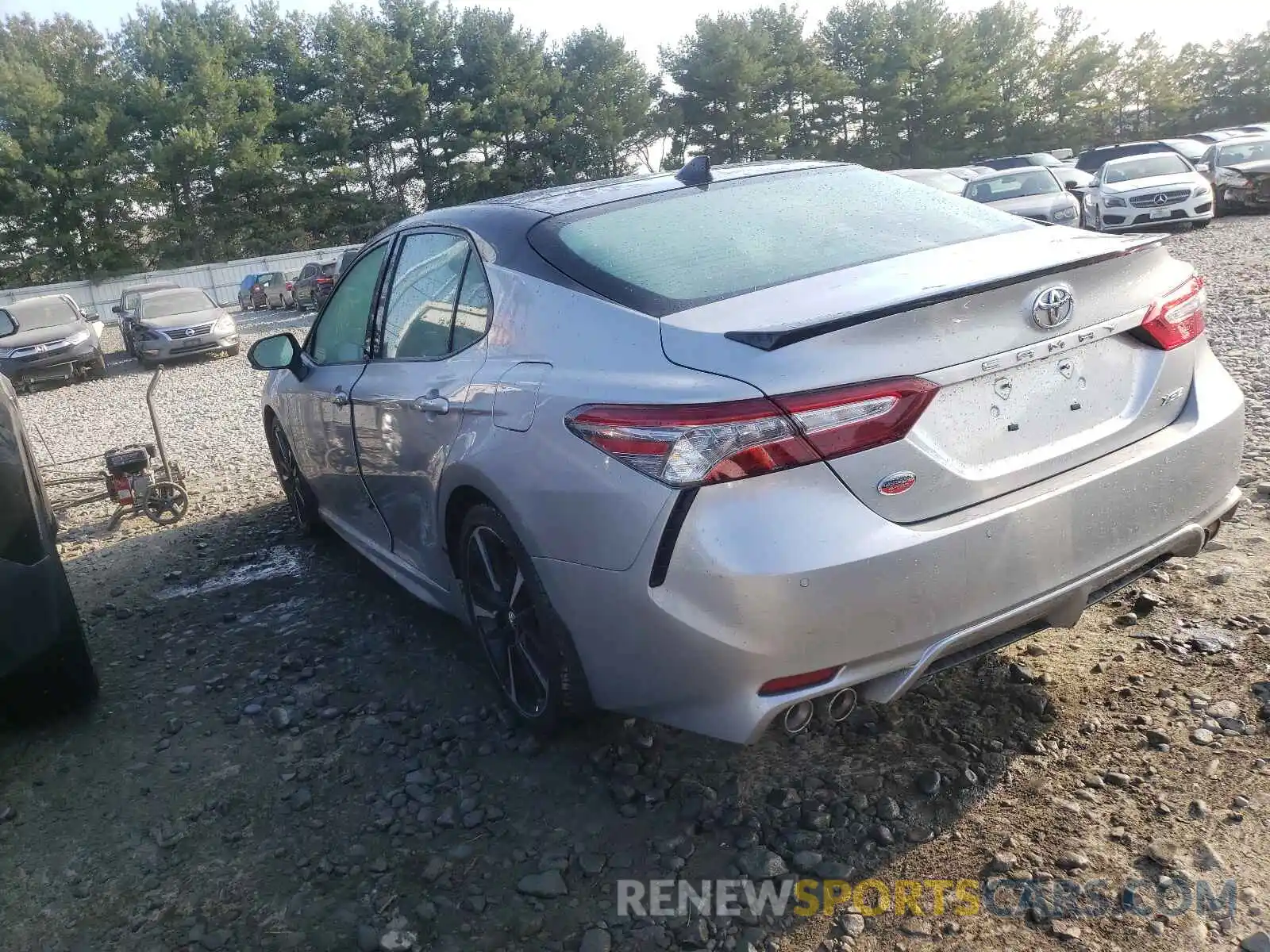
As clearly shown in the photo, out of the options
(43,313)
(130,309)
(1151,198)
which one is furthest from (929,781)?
(130,309)

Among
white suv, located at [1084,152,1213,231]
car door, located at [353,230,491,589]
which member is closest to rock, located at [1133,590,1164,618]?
car door, located at [353,230,491,589]

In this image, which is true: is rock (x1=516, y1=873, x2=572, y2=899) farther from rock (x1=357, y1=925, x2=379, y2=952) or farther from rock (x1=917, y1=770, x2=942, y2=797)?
rock (x1=917, y1=770, x2=942, y2=797)

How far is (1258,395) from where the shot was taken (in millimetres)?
6227

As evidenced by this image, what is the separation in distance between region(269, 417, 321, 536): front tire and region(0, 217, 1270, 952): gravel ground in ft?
4.18

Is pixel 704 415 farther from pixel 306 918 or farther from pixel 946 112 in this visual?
pixel 946 112

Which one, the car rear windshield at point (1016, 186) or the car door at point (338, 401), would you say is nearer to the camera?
the car door at point (338, 401)

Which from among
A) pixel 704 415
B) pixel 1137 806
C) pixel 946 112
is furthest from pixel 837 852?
pixel 946 112

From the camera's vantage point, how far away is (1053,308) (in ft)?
8.21

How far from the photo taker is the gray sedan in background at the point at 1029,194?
1577 centimetres

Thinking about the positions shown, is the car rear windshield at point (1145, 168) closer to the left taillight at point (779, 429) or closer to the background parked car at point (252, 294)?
the left taillight at point (779, 429)

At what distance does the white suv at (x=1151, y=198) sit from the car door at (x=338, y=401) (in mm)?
16466

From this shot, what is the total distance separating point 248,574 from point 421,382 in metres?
2.44

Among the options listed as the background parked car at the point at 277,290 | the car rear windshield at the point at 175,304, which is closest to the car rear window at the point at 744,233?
the car rear windshield at the point at 175,304

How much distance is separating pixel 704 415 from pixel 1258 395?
5301 mm
